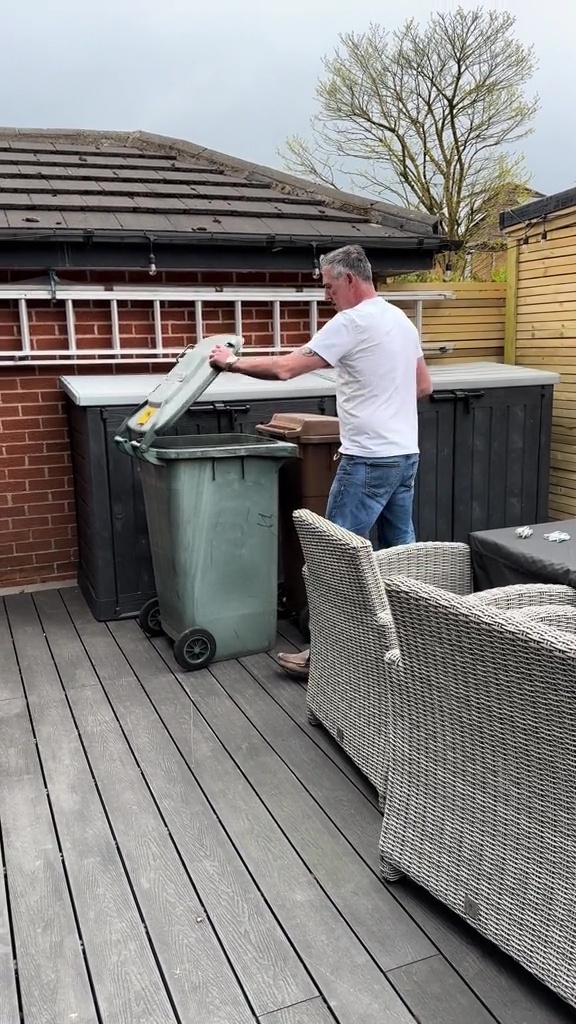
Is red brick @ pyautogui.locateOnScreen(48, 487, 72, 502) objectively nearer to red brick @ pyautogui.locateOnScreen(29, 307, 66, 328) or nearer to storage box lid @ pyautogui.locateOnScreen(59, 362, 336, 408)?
storage box lid @ pyautogui.locateOnScreen(59, 362, 336, 408)

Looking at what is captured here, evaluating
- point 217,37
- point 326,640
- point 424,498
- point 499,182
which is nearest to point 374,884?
point 326,640

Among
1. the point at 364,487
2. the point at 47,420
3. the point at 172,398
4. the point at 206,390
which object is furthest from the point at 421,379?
the point at 47,420

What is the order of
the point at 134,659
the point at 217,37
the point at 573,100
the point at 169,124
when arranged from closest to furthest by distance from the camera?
the point at 134,659
the point at 573,100
the point at 217,37
the point at 169,124

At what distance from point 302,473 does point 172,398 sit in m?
0.87

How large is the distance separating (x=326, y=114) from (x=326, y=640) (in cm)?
1484

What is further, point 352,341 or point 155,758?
point 352,341

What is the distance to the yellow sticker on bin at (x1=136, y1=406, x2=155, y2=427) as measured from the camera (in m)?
3.96

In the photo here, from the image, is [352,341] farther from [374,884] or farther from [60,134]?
[60,134]

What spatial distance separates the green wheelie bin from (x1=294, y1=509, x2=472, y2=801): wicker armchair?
34.3 inches

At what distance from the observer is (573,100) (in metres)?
15.8

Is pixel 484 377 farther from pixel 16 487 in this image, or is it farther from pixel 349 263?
pixel 16 487

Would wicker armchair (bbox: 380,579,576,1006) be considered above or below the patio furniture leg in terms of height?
above

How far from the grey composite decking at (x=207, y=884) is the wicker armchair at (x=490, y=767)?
17cm

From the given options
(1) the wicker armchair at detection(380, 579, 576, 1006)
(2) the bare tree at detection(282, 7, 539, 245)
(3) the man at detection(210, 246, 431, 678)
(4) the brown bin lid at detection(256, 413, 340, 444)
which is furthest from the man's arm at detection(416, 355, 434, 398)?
(2) the bare tree at detection(282, 7, 539, 245)
